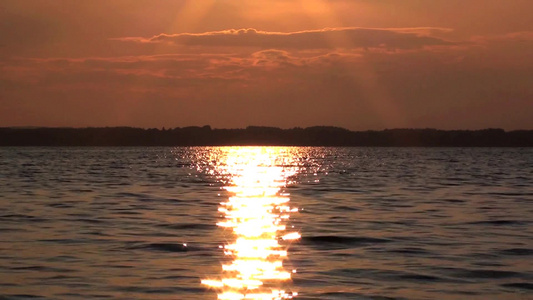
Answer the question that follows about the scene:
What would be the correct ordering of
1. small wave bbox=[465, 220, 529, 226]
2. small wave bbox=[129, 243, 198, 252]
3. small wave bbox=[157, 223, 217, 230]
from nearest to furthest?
small wave bbox=[129, 243, 198, 252], small wave bbox=[157, 223, 217, 230], small wave bbox=[465, 220, 529, 226]

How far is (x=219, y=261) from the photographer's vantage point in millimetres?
19672

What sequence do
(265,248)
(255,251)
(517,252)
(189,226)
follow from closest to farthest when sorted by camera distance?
(517,252), (255,251), (265,248), (189,226)

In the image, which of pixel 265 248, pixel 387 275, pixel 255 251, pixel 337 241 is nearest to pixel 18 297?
pixel 387 275

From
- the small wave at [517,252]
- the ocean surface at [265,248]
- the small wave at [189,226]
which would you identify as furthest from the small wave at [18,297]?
the small wave at [517,252]

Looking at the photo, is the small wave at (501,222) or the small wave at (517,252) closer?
the small wave at (517,252)

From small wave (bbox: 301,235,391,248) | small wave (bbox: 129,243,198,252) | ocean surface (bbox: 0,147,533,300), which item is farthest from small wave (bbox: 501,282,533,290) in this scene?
small wave (bbox: 129,243,198,252)

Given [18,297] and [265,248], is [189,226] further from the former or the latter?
[18,297]

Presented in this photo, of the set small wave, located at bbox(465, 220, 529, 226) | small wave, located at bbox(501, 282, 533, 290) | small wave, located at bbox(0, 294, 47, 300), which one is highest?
small wave, located at bbox(465, 220, 529, 226)

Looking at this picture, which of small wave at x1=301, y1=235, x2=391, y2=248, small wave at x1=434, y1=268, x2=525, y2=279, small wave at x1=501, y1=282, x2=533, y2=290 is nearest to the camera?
small wave at x1=501, y1=282, x2=533, y2=290

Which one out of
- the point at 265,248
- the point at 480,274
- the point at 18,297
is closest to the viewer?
the point at 18,297

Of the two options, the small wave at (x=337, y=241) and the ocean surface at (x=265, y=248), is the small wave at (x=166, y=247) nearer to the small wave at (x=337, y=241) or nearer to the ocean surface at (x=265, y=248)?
the ocean surface at (x=265, y=248)

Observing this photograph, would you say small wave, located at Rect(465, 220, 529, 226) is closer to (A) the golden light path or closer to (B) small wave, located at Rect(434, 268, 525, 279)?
(A) the golden light path

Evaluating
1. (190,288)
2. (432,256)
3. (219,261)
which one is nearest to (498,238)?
(432,256)

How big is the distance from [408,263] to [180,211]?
15163 mm
